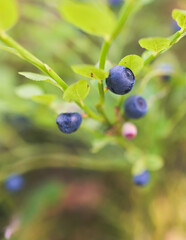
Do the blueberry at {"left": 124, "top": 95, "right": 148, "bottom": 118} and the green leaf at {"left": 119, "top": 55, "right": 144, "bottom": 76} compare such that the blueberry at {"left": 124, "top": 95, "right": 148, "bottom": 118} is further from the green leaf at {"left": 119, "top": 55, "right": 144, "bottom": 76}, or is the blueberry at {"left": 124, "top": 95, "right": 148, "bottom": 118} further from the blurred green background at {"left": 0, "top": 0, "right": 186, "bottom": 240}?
the blurred green background at {"left": 0, "top": 0, "right": 186, "bottom": 240}

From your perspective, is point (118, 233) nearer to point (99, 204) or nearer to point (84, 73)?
point (99, 204)

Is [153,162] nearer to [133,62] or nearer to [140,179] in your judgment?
[140,179]

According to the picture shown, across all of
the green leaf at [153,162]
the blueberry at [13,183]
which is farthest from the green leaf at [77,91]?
the blueberry at [13,183]

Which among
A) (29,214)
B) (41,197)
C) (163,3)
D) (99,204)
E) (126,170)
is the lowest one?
(29,214)

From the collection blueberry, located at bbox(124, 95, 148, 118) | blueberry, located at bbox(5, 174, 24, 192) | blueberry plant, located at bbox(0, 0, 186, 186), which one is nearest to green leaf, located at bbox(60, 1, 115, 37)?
blueberry plant, located at bbox(0, 0, 186, 186)

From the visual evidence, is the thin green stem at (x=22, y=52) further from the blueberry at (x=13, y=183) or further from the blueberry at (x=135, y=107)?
the blueberry at (x=13, y=183)

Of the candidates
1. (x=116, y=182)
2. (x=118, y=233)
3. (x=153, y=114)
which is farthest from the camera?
(x=116, y=182)

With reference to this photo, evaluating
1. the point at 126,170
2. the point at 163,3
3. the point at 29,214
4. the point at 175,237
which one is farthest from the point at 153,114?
the point at 163,3
